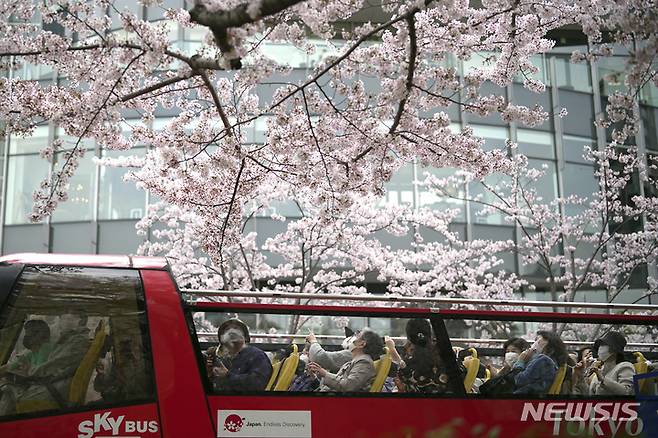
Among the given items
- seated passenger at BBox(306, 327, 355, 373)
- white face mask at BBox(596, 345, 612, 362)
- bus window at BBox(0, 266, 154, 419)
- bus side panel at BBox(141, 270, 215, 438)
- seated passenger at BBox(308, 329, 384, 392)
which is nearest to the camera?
bus window at BBox(0, 266, 154, 419)

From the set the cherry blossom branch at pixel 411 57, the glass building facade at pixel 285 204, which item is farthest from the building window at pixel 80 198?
the cherry blossom branch at pixel 411 57

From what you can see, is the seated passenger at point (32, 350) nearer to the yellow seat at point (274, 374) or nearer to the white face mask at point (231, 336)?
the white face mask at point (231, 336)

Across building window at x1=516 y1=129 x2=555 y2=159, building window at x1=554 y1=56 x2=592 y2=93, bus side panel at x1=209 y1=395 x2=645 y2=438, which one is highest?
building window at x1=554 y1=56 x2=592 y2=93

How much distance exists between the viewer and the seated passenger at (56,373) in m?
5.42

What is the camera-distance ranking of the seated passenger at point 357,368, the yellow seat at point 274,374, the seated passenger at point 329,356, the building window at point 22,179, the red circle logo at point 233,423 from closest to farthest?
the red circle logo at point 233,423
the yellow seat at point 274,374
the seated passenger at point 357,368
the seated passenger at point 329,356
the building window at point 22,179

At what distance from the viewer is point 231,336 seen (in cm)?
648

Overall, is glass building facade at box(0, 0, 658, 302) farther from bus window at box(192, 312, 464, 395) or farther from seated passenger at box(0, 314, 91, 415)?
seated passenger at box(0, 314, 91, 415)

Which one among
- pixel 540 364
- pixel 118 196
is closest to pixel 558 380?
pixel 540 364

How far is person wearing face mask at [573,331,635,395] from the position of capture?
271 inches

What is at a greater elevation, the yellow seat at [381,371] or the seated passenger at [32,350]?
the seated passenger at [32,350]

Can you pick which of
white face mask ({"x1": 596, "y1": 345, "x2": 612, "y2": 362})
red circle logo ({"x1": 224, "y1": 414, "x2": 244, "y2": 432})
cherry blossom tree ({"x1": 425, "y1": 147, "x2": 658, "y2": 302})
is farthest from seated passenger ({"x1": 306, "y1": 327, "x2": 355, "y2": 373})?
cherry blossom tree ({"x1": 425, "y1": 147, "x2": 658, "y2": 302})

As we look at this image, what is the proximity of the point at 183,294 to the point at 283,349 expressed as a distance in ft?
3.33

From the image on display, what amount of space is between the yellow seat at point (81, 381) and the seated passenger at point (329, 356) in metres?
1.81

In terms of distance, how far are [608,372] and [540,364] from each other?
79cm
